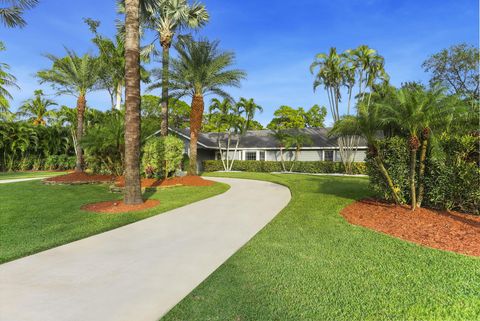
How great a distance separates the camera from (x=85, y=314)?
2.79 metres

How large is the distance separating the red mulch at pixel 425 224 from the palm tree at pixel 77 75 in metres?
16.6

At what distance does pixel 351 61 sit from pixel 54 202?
69.2 feet

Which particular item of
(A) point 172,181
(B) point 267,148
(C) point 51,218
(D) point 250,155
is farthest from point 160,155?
(D) point 250,155

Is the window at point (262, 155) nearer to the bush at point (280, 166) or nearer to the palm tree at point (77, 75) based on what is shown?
the bush at point (280, 166)

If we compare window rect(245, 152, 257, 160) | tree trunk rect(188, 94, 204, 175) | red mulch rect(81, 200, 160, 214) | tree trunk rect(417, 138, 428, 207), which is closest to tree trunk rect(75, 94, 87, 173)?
tree trunk rect(188, 94, 204, 175)

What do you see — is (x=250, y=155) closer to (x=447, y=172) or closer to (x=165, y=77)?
(x=165, y=77)

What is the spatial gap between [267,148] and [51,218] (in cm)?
2196

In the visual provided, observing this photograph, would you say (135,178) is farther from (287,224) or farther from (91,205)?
(287,224)

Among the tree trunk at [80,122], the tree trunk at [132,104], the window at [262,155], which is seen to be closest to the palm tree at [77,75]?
the tree trunk at [80,122]

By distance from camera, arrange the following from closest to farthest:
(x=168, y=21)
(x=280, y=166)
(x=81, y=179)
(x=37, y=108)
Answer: (x=81, y=179) < (x=168, y=21) < (x=280, y=166) < (x=37, y=108)

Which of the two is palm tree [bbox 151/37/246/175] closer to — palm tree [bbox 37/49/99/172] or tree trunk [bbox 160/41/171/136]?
tree trunk [bbox 160/41/171/136]

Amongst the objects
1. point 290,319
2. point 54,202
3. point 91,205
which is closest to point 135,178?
point 91,205

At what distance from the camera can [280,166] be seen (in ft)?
84.4

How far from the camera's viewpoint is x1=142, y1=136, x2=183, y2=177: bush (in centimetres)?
1406
